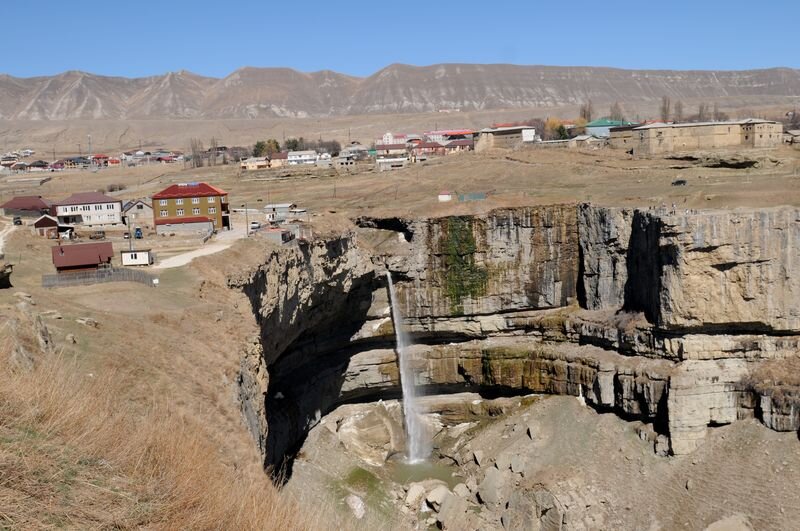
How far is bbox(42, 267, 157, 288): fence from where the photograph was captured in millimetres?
32594

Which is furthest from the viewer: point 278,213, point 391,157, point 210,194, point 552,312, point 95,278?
point 391,157

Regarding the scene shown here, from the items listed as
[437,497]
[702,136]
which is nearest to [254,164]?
[702,136]

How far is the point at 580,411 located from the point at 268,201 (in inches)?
1637

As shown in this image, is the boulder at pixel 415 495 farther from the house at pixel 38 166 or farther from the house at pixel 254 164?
the house at pixel 38 166

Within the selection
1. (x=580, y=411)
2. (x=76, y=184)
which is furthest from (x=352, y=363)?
(x=76, y=184)

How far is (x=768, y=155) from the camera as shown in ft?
240

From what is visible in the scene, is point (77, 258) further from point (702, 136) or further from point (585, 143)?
point (585, 143)

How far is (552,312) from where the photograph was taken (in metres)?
52.7

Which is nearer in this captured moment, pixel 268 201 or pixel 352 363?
pixel 352 363

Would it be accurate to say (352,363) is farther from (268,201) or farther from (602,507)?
(268,201)

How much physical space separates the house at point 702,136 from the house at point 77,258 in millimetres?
61498

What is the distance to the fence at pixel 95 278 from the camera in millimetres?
32594

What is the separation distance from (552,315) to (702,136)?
4165 cm

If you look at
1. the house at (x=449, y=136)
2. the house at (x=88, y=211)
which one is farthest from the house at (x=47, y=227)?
the house at (x=449, y=136)
